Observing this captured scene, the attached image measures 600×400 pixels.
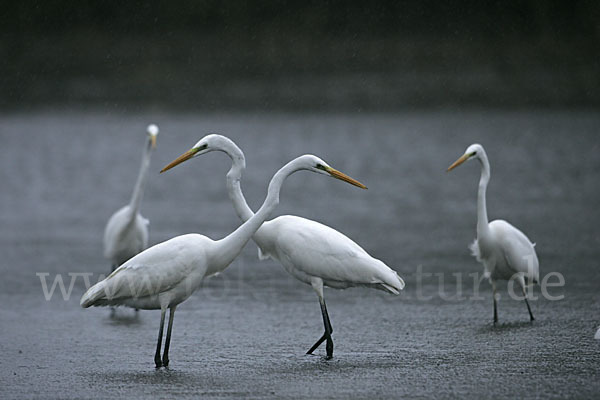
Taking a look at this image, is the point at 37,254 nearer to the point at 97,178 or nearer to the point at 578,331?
the point at 578,331

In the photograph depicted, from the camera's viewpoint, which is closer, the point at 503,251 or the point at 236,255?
the point at 236,255

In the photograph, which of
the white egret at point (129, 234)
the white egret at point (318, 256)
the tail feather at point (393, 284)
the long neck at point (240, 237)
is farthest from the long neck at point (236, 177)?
the white egret at point (129, 234)

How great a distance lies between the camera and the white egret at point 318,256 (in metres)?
7.33

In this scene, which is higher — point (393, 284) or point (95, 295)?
point (393, 284)

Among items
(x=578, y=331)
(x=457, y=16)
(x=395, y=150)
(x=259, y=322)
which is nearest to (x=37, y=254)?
(x=259, y=322)

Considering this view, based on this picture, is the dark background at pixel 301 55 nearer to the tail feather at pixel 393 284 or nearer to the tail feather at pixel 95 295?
the tail feather at pixel 393 284

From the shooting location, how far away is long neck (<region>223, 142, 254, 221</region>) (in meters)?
7.43

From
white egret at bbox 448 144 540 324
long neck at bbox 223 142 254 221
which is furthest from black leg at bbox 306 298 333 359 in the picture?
white egret at bbox 448 144 540 324

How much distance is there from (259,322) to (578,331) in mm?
2620

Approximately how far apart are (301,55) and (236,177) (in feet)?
140

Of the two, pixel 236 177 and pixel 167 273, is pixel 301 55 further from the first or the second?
pixel 167 273

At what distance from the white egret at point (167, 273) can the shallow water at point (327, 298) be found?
1.45ft

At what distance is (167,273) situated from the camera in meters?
6.87

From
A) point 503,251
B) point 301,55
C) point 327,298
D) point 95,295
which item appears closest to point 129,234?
point 327,298
